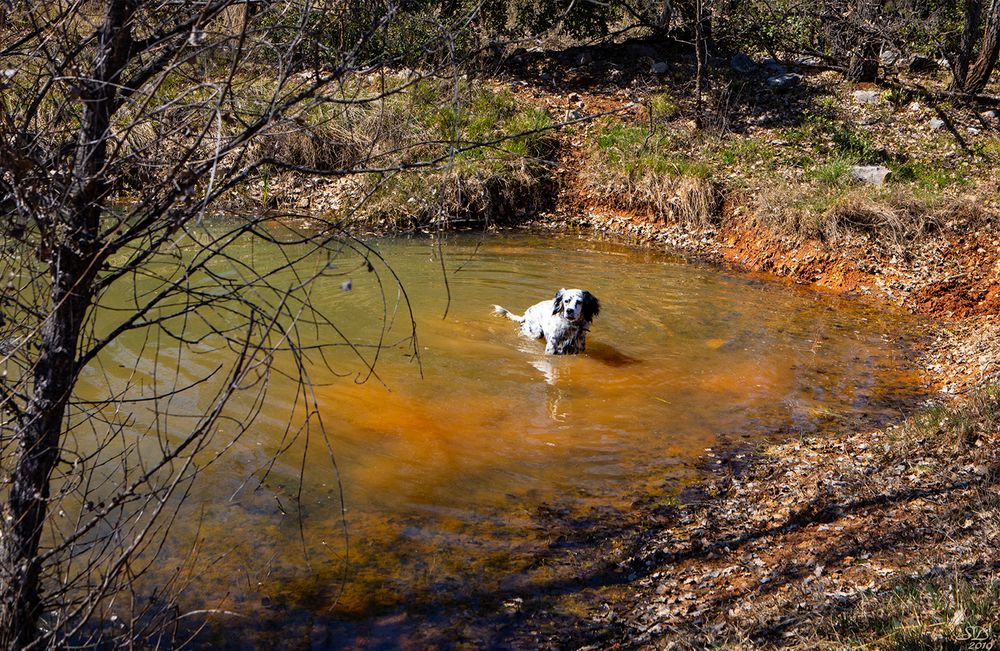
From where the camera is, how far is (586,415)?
793cm

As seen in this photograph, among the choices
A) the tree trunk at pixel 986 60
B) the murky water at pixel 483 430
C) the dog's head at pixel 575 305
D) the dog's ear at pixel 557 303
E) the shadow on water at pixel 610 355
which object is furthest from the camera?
the tree trunk at pixel 986 60

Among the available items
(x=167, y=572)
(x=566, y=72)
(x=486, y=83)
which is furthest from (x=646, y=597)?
(x=566, y=72)

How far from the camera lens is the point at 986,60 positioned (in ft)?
54.0

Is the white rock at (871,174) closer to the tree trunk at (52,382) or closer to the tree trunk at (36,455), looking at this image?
the tree trunk at (52,382)

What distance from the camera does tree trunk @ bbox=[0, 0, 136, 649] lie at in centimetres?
320

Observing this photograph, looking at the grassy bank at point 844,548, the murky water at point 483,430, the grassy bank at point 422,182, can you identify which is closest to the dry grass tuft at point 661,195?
the grassy bank at point 422,182

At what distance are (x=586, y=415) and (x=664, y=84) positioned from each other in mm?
12816

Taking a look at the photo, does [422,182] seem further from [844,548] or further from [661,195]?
[844,548]

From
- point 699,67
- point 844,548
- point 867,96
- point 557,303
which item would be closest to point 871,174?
point 867,96

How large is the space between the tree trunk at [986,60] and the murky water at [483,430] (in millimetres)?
7800

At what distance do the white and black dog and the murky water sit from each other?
17 centimetres

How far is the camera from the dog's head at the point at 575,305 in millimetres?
9102

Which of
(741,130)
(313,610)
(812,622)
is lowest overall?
(313,610)

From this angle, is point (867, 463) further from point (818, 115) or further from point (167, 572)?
point (818, 115)
